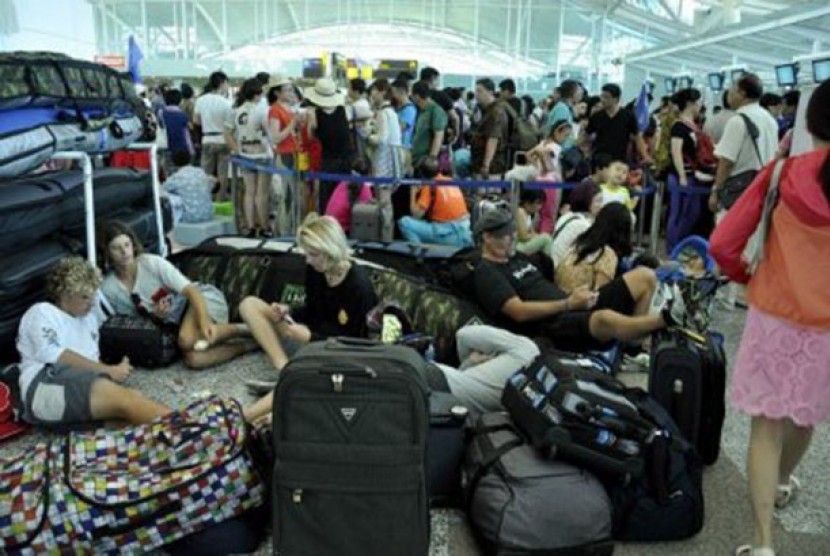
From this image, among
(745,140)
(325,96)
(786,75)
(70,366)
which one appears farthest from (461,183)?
(786,75)

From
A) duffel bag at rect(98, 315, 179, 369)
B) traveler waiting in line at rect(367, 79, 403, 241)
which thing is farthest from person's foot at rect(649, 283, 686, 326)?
traveler waiting in line at rect(367, 79, 403, 241)

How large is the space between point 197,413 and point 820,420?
1.97 meters

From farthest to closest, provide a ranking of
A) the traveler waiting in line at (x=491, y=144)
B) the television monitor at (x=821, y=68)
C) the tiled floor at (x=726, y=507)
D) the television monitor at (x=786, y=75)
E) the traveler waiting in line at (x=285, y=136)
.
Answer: the television monitor at (x=786, y=75) → the television monitor at (x=821, y=68) → the traveler waiting in line at (x=491, y=144) → the traveler waiting in line at (x=285, y=136) → the tiled floor at (x=726, y=507)

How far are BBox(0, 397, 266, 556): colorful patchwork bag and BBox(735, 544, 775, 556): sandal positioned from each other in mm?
1539

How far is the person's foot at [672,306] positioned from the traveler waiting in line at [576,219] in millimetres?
1054

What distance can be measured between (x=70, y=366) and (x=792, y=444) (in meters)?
2.82

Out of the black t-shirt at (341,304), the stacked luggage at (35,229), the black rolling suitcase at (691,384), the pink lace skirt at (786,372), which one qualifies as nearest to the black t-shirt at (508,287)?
the black t-shirt at (341,304)

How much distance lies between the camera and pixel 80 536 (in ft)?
7.11

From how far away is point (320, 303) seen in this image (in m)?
3.71

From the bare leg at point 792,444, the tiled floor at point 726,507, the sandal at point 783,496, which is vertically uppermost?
the bare leg at point 792,444

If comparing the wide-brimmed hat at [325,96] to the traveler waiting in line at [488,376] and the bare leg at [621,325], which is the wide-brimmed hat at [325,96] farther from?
the traveler waiting in line at [488,376]

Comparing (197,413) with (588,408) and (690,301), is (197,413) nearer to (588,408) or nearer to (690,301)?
(588,408)

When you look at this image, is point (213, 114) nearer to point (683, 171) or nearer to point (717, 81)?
point (683, 171)

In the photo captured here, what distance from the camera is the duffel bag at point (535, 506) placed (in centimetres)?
221
